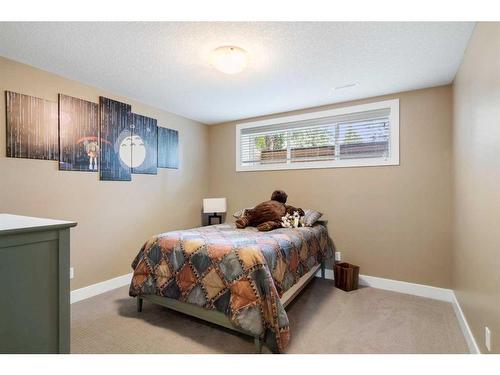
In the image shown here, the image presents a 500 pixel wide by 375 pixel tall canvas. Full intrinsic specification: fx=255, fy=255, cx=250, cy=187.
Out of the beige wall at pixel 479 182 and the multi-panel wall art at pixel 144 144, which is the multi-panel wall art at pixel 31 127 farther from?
the beige wall at pixel 479 182

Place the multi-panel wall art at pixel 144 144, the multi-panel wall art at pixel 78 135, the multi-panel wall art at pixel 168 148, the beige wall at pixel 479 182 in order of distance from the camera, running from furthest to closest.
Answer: the multi-panel wall art at pixel 168 148
the multi-panel wall art at pixel 144 144
the multi-panel wall art at pixel 78 135
the beige wall at pixel 479 182

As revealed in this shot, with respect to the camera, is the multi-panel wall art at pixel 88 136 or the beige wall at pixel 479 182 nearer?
the beige wall at pixel 479 182

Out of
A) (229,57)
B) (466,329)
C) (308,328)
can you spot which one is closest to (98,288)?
(308,328)

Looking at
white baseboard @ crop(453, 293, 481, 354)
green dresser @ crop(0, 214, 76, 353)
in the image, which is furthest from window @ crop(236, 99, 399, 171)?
green dresser @ crop(0, 214, 76, 353)

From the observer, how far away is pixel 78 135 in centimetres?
276

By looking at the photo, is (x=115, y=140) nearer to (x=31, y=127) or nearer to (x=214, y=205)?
(x=31, y=127)

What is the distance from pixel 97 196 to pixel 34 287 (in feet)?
7.01

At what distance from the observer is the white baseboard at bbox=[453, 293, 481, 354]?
1777 mm

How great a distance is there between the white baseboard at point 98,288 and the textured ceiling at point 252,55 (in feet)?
7.39

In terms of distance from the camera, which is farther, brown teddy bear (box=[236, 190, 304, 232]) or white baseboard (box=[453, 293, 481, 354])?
brown teddy bear (box=[236, 190, 304, 232])

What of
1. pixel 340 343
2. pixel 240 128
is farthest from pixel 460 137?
pixel 240 128

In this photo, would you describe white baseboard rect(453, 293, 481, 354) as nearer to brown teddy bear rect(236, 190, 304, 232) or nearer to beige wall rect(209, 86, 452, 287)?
beige wall rect(209, 86, 452, 287)

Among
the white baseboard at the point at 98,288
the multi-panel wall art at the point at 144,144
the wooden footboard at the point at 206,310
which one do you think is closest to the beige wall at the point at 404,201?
the wooden footboard at the point at 206,310

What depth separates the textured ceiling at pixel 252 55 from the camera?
1827mm
